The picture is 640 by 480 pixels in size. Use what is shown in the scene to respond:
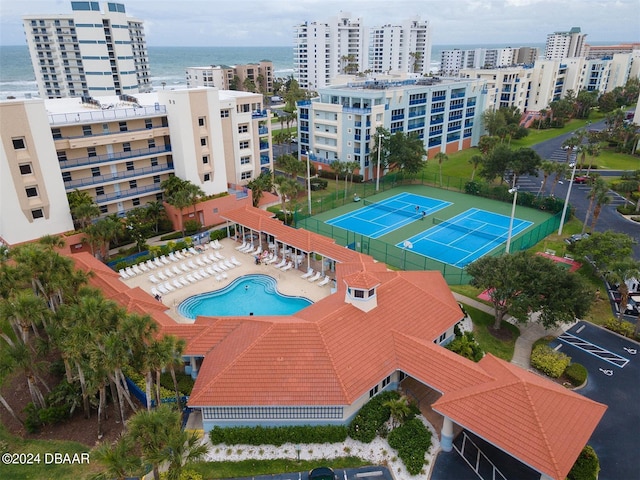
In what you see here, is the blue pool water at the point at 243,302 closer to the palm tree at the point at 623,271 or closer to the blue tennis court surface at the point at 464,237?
the blue tennis court surface at the point at 464,237

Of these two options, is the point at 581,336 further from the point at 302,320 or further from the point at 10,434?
the point at 10,434

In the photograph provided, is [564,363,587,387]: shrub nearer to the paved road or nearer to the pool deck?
the pool deck

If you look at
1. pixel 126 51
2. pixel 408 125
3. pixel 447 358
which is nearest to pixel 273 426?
pixel 447 358

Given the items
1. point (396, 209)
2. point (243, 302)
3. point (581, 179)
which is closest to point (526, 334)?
point (243, 302)

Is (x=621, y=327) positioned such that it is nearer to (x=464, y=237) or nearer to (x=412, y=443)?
(x=464, y=237)

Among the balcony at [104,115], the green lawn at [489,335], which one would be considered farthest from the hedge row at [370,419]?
the balcony at [104,115]
